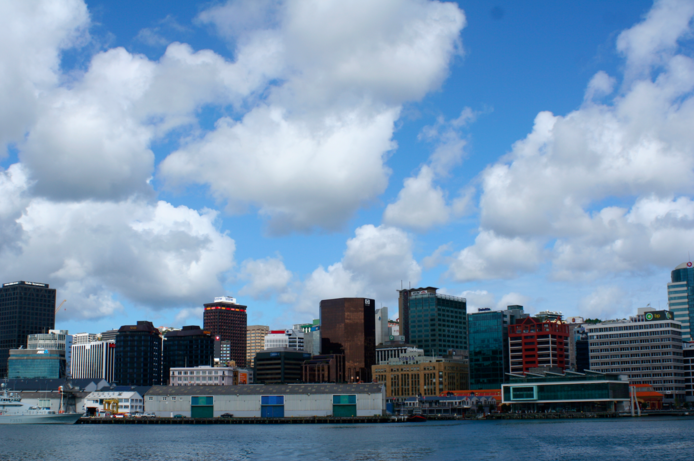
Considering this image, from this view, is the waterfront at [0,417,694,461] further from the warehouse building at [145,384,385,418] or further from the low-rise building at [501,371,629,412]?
the low-rise building at [501,371,629,412]

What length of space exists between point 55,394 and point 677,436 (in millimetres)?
135876

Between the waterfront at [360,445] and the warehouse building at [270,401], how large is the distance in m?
38.3

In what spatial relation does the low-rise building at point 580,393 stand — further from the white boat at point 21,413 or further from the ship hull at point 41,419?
the white boat at point 21,413

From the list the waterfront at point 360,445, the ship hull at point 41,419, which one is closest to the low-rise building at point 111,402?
the ship hull at point 41,419

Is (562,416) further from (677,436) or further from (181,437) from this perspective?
(181,437)

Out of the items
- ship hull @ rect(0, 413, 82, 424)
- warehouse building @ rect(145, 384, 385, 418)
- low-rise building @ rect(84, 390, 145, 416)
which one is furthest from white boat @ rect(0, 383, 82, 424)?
low-rise building @ rect(84, 390, 145, 416)

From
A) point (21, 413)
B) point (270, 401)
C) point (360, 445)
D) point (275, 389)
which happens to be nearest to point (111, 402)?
point (21, 413)

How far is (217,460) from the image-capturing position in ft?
259

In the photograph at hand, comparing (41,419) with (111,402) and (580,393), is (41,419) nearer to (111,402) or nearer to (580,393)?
(111,402)

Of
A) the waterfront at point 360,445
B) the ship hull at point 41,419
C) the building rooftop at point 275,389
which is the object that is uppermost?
the building rooftop at point 275,389

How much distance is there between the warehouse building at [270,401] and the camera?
6363 inches

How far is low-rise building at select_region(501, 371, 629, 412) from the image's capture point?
189m

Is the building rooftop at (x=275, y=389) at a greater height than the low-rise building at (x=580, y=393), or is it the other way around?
the building rooftop at (x=275, y=389)

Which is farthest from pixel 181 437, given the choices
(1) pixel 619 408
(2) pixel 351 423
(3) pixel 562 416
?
(1) pixel 619 408
